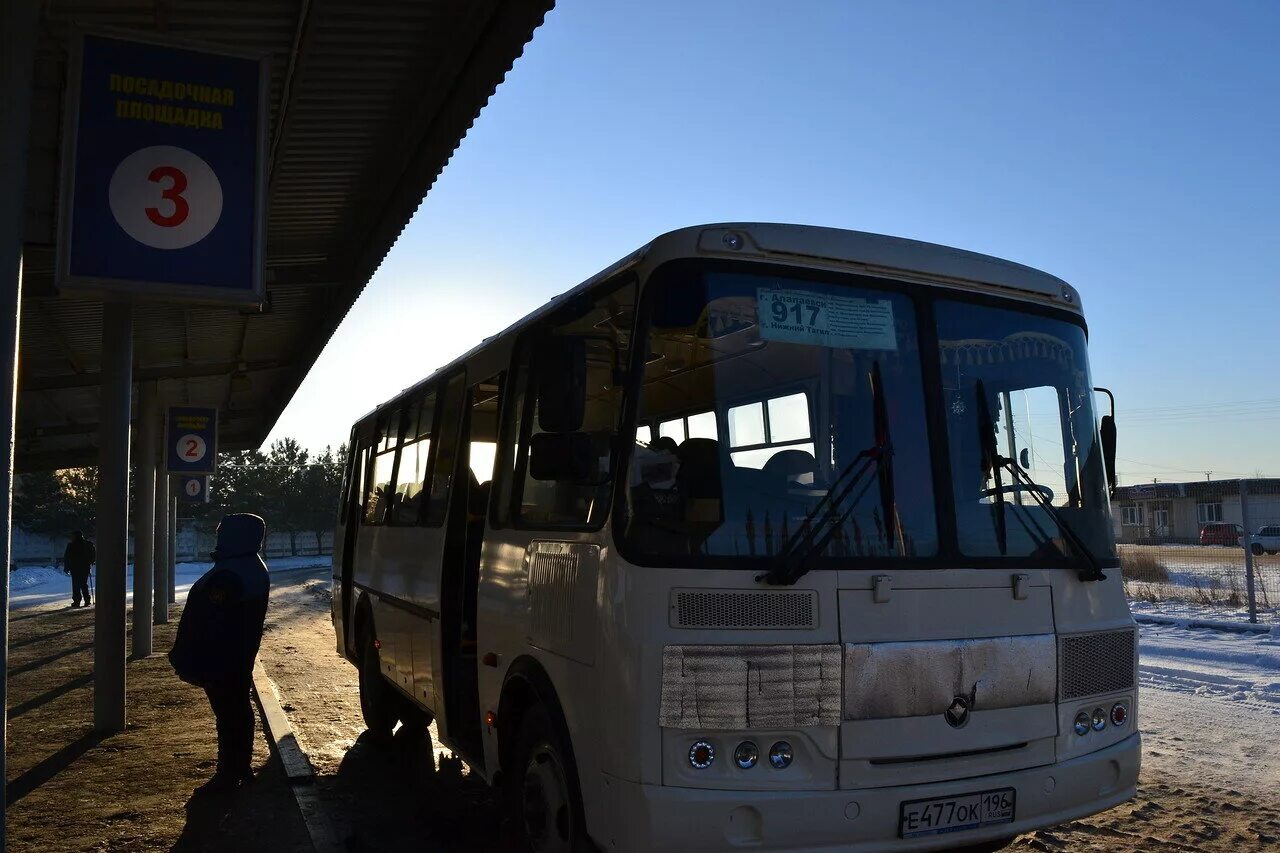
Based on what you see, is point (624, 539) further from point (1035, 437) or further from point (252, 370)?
point (252, 370)

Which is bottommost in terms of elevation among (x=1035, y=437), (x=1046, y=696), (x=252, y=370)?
(x=1046, y=696)

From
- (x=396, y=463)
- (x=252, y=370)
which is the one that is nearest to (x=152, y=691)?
(x=396, y=463)

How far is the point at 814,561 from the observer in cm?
420

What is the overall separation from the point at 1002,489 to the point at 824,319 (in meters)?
1.13

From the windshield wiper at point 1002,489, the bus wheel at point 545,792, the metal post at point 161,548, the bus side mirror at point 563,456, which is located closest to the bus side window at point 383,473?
the bus wheel at point 545,792

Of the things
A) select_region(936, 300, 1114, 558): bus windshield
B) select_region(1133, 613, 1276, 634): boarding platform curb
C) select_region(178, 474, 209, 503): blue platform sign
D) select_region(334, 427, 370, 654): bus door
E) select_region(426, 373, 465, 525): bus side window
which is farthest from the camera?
select_region(178, 474, 209, 503): blue platform sign

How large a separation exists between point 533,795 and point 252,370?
15.0 metres

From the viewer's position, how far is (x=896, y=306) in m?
4.67

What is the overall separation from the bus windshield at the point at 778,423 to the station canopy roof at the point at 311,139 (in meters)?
3.19

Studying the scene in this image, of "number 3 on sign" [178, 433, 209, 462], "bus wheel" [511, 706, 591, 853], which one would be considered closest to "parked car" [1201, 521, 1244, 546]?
"number 3 on sign" [178, 433, 209, 462]

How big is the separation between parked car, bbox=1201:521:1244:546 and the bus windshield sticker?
89.1ft

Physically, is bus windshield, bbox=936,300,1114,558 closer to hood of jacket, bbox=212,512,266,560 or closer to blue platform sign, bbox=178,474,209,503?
hood of jacket, bbox=212,512,266,560

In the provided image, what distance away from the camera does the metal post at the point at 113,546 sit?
354 inches

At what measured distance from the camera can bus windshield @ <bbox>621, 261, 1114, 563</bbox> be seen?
424cm
